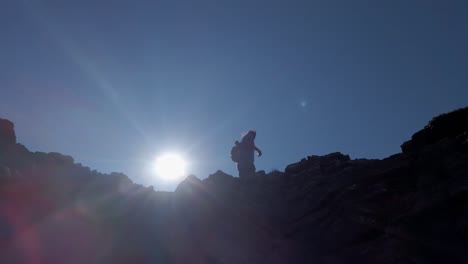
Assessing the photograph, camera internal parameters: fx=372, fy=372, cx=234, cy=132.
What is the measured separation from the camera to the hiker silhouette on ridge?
2736cm

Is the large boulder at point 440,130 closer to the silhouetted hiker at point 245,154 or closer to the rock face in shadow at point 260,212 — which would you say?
the rock face in shadow at point 260,212

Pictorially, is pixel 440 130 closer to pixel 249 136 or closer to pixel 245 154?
pixel 249 136

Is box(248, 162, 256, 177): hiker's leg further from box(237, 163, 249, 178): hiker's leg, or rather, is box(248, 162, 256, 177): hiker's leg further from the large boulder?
the large boulder

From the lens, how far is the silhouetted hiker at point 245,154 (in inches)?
1078

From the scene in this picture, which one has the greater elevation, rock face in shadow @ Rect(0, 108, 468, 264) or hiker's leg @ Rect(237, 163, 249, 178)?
hiker's leg @ Rect(237, 163, 249, 178)

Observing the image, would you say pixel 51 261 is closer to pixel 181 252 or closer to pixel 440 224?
pixel 181 252

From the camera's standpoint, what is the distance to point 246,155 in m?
27.5

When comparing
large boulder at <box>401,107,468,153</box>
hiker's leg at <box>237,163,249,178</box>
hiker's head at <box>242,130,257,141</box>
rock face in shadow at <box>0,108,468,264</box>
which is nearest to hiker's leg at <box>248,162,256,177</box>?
hiker's leg at <box>237,163,249,178</box>

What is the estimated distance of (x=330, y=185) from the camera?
21.7 metres

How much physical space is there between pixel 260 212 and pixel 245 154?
6.37 m

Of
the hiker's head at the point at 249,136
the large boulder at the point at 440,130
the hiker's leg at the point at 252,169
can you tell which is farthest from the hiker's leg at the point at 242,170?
the large boulder at the point at 440,130

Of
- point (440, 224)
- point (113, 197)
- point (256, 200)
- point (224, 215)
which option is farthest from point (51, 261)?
point (440, 224)

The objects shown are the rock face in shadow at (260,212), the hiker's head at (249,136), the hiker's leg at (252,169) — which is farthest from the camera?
the hiker's head at (249,136)

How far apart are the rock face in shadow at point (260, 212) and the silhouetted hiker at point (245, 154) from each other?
50.9 inches
